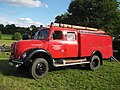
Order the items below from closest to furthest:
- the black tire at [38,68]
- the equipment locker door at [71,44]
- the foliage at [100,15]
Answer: the black tire at [38,68] < the equipment locker door at [71,44] < the foliage at [100,15]

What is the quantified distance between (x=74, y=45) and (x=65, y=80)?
211 cm

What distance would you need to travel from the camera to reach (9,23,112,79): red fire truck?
35.0 feet

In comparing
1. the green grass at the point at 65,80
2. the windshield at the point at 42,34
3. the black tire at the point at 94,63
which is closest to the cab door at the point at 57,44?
the windshield at the point at 42,34

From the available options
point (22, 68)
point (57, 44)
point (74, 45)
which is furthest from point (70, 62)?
point (22, 68)

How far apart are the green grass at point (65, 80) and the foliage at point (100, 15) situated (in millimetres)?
17625

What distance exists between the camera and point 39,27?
12703 millimetres

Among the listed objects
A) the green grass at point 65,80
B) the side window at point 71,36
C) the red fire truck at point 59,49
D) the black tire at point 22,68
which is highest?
the side window at point 71,36

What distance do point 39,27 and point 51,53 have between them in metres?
1.92

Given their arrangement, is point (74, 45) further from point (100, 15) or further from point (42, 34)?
point (100, 15)

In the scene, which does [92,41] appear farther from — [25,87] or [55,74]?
[25,87]

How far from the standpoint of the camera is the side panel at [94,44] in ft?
41.8

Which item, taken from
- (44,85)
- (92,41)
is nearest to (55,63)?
(44,85)

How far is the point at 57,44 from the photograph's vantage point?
11.6 metres

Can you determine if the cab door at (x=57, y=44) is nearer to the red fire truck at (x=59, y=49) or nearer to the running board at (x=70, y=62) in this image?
the red fire truck at (x=59, y=49)
